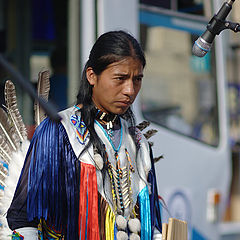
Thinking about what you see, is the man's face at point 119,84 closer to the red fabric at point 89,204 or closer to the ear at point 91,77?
the ear at point 91,77

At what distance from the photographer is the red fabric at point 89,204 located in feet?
6.49

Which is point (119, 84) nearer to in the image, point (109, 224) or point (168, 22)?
point (109, 224)

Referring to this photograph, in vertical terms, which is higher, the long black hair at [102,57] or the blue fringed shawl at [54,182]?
the long black hair at [102,57]

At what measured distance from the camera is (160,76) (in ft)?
16.7

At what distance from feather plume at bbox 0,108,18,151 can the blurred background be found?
1.37m

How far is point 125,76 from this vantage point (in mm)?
2039

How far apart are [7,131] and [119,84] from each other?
24.3 inches

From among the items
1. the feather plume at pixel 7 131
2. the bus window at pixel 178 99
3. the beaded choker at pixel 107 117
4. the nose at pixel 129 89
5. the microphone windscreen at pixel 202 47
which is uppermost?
the microphone windscreen at pixel 202 47

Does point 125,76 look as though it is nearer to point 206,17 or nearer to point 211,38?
point 211,38

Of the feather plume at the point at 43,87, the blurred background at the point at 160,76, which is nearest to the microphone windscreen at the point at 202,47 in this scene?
the feather plume at the point at 43,87

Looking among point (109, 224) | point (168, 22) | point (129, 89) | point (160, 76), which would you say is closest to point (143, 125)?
point (129, 89)

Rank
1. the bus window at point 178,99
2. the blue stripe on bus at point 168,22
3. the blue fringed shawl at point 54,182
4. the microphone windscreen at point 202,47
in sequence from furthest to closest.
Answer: the bus window at point 178,99 < the blue stripe on bus at point 168,22 < the microphone windscreen at point 202,47 < the blue fringed shawl at point 54,182

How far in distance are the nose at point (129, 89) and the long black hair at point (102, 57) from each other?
0.09m

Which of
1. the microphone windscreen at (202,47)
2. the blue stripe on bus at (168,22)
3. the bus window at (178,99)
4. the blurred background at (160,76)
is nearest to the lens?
the microphone windscreen at (202,47)
